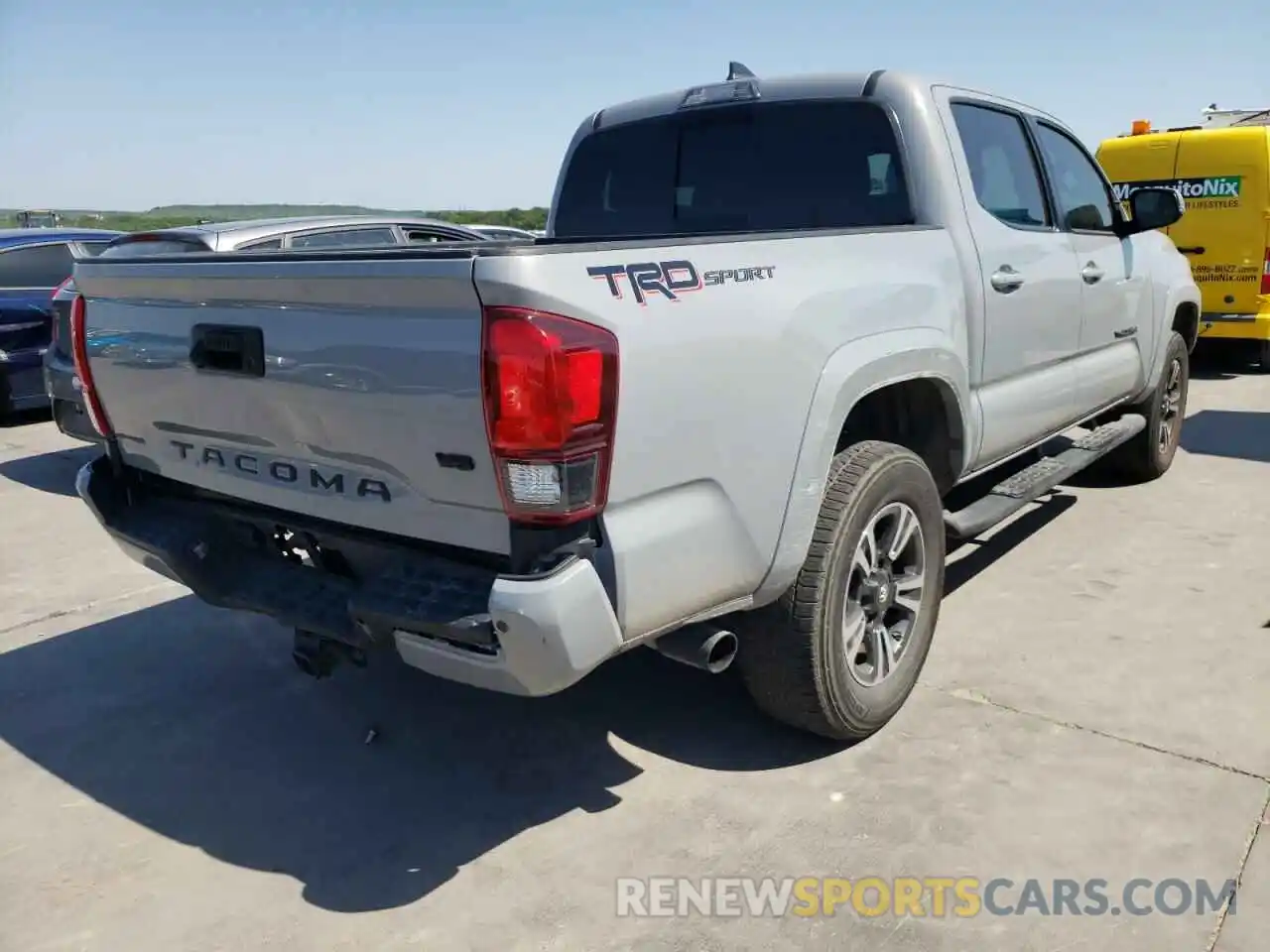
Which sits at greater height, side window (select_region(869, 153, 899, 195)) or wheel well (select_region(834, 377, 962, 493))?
side window (select_region(869, 153, 899, 195))

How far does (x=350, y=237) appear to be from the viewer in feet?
26.1

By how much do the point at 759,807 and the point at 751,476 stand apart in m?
0.99

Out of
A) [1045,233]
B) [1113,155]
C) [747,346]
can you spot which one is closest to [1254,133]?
[1113,155]

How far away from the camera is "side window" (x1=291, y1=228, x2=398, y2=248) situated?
24.7 feet

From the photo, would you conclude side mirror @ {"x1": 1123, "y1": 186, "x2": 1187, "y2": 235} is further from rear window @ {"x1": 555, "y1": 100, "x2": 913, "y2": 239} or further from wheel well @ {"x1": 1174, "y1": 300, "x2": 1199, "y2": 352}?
rear window @ {"x1": 555, "y1": 100, "x2": 913, "y2": 239}

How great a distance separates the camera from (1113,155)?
10422 mm

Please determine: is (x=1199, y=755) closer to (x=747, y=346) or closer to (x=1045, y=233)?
(x=747, y=346)

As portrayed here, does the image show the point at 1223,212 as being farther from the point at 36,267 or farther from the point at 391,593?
the point at 36,267

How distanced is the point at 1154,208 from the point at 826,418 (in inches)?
121

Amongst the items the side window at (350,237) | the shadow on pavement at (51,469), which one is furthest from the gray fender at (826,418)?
the shadow on pavement at (51,469)

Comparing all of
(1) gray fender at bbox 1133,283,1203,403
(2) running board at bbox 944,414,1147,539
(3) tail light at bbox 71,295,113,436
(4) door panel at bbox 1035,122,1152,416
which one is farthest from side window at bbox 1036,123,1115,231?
(3) tail light at bbox 71,295,113,436

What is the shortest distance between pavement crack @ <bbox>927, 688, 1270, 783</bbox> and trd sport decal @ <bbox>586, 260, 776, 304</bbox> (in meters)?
1.77

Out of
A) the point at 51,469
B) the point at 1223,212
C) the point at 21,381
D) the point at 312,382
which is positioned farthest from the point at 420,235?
the point at 1223,212

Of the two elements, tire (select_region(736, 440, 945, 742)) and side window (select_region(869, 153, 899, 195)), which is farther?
side window (select_region(869, 153, 899, 195))
